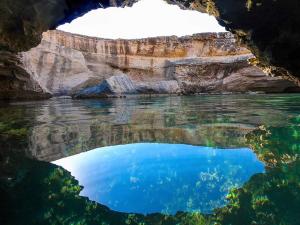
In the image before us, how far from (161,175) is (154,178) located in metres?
0.07

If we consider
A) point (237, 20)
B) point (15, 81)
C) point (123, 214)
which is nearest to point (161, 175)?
point (123, 214)

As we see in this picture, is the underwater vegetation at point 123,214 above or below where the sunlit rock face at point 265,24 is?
below

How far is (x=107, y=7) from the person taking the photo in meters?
4.16

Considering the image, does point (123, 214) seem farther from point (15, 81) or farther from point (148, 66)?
point (148, 66)

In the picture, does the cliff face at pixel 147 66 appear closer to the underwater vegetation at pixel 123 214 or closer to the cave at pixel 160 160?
the cave at pixel 160 160

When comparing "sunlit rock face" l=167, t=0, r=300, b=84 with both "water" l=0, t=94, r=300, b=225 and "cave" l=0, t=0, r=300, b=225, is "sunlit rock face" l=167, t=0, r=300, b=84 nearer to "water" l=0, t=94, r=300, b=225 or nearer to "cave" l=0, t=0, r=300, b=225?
"cave" l=0, t=0, r=300, b=225

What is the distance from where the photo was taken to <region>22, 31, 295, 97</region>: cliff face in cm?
1548

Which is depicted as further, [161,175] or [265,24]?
[265,24]

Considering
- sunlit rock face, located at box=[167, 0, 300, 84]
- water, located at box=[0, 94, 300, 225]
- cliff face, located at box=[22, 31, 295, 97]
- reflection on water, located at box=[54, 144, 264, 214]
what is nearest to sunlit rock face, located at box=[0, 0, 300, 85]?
sunlit rock face, located at box=[167, 0, 300, 84]

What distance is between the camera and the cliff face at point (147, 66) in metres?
15.5

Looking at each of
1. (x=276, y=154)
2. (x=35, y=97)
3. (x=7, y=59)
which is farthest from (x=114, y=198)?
(x=35, y=97)

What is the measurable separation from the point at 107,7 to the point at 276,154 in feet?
10.5

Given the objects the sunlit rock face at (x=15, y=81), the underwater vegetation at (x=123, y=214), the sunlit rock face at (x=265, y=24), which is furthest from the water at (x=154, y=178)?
the sunlit rock face at (x=15, y=81)

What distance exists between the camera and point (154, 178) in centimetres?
192
